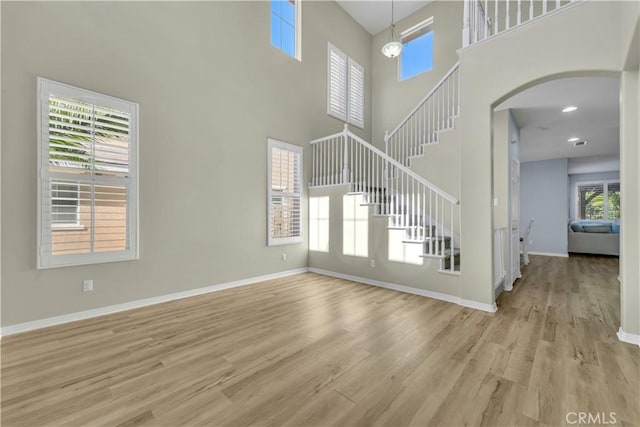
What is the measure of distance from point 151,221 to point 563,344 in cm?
452

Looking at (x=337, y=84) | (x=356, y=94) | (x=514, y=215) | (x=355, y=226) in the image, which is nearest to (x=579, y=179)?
(x=514, y=215)

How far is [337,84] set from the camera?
613 centimetres

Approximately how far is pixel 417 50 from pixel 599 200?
916cm

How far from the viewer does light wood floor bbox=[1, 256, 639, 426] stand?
1.55 m

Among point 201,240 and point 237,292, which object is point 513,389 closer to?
point 237,292

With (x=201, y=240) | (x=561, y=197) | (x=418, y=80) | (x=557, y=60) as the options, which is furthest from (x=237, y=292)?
(x=561, y=197)

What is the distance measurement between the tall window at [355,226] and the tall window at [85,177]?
3082mm

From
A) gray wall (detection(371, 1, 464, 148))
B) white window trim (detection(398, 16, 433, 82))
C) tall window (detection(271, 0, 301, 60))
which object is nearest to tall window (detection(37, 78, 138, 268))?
tall window (detection(271, 0, 301, 60))

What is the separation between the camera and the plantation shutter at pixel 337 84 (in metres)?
5.92

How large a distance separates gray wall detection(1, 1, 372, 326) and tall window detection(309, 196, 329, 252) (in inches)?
8.8

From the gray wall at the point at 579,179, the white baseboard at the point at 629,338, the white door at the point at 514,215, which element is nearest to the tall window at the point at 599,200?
the gray wall at the point at 579,179

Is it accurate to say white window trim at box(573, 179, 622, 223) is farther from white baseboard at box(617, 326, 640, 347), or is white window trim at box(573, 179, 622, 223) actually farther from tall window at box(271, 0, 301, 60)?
tall window at box(271, 0, 301, 60)

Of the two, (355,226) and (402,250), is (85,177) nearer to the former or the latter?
(355,226)

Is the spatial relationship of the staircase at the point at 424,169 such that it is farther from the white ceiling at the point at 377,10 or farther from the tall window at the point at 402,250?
the white ceiling at the point at 377,10
